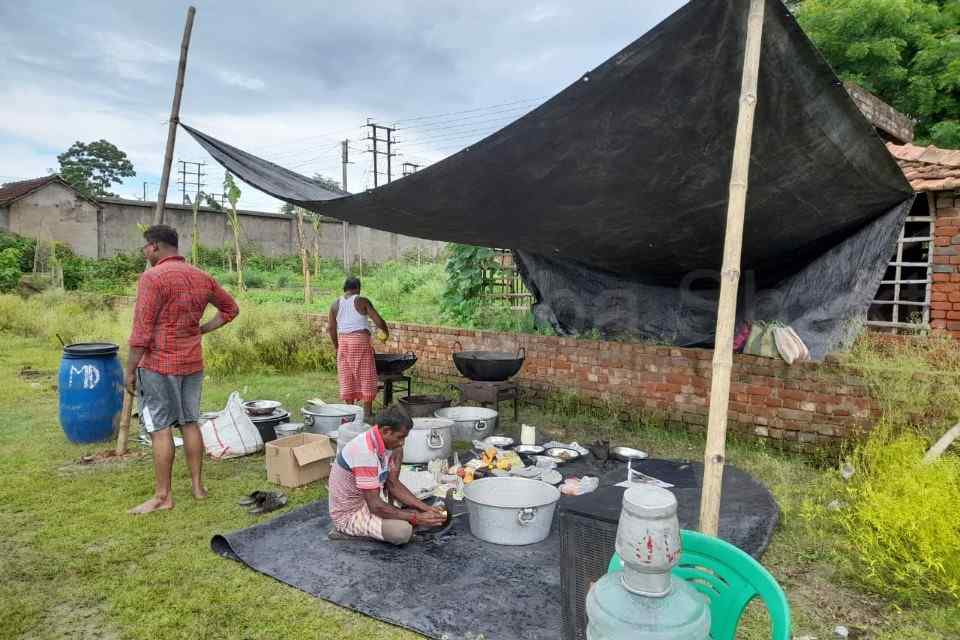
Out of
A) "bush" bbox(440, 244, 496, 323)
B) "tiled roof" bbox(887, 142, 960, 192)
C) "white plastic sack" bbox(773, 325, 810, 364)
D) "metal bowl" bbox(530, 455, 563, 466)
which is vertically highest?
"tiled roof" bbox(887, 142, 960, 192)

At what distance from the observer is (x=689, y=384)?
4.89m

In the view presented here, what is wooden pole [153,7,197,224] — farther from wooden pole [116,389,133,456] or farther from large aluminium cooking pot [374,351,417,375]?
large aluminium cooking pot [374,351,417,375]

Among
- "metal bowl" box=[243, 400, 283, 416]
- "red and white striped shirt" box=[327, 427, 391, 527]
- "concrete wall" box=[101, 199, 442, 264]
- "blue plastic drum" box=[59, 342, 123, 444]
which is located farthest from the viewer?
"concrete wall" box=[101, 199, 442, 264]

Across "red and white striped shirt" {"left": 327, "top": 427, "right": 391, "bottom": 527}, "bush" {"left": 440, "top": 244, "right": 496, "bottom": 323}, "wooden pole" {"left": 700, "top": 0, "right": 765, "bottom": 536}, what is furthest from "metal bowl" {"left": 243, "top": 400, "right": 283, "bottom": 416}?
"wooden pole" {"left": 700, "top": 0, "right": 765, "bottom": 536}

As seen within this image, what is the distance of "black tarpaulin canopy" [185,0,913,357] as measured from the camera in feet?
8.05

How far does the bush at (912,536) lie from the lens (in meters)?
2.39

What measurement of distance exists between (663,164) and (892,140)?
22.4 feet

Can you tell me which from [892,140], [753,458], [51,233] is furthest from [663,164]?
[51,233]

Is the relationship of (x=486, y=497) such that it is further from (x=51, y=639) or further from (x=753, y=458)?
(x=753, y=458)

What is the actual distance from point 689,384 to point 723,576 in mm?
3560

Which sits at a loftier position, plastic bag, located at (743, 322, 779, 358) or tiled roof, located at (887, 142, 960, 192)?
tiled roof, located at (887, 142, 960, 192)

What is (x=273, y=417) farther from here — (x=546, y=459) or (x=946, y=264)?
(x=946, y=264)

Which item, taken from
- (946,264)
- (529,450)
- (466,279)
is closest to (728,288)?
(529,450)

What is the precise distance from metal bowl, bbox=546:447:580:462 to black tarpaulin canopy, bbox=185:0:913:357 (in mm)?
1605
